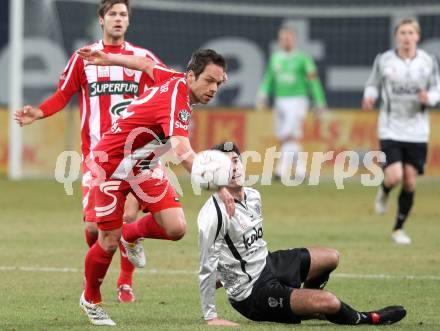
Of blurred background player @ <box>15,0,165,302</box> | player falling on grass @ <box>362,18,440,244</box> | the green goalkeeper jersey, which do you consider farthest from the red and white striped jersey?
the green goalkeeper jersey

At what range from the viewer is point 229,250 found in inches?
307

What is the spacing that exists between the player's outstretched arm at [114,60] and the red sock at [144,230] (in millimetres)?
1155

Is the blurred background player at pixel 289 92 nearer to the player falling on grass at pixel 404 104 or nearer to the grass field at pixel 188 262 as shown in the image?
the grass field at pixel 188 262

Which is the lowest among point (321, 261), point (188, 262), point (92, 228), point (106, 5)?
point (188, 262)

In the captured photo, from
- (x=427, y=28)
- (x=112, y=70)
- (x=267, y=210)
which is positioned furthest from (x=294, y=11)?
(x=112, y=70)

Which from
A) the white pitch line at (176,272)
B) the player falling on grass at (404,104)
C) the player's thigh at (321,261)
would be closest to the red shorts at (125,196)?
the player's thigh at (321,261)

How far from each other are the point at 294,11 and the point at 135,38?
425 cm

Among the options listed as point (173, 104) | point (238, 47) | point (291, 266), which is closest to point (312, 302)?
point (291, 266)

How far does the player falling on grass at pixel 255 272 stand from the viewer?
7559 millimetres

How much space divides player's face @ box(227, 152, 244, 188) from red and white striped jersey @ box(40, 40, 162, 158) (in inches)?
86.0

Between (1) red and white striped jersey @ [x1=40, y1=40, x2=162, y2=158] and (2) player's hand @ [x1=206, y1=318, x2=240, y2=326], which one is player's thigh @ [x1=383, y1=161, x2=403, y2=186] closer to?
(1) red and white striped jersey @ [x1=40, y1=40, x2=162, y2=158]

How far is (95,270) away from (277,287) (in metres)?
1.38

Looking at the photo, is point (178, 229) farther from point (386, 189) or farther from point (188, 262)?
point (386, 189)

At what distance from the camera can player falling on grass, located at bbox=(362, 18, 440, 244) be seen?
1338 cm
